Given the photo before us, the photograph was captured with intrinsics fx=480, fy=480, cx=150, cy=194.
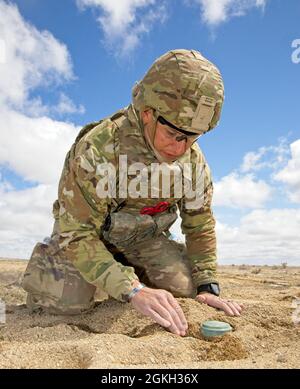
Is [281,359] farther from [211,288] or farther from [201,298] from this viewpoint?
[211,288]

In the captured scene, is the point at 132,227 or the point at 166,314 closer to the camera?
the point at 166,314

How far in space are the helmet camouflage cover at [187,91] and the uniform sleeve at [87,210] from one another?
53cm

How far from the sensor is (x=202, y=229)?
176 inches

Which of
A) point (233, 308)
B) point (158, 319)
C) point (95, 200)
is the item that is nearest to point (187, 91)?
point (95, 200)

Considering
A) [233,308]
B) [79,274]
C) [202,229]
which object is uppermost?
[202,229]

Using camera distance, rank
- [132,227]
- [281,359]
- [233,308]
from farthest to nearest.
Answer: [132,227] → [233,308] → [281,359]

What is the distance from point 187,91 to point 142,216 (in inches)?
49.1

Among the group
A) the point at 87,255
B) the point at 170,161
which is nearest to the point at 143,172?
the point at 170,161

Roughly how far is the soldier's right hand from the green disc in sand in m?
0.13

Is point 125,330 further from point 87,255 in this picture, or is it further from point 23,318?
point 23,318

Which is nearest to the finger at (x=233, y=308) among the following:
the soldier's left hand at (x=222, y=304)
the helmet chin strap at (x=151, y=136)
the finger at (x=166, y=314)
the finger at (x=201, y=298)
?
the soldier's left hand at (x=222, y=304)

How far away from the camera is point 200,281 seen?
4305mm

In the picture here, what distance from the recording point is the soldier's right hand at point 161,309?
3105mm
